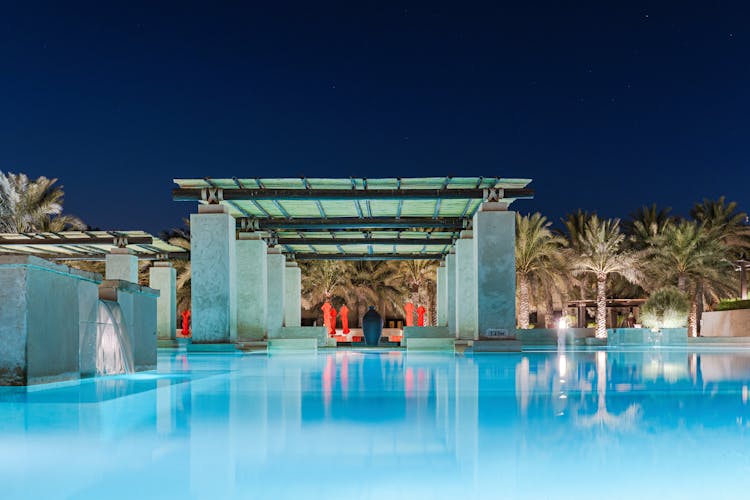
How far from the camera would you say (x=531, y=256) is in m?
36.4

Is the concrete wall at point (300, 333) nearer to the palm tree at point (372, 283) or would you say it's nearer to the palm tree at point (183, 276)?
the palm tree at point (183, 276)

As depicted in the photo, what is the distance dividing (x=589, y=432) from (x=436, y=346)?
22590 millimetres

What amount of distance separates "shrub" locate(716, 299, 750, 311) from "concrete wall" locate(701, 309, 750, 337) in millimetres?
203

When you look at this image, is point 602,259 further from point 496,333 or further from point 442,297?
point 496,333

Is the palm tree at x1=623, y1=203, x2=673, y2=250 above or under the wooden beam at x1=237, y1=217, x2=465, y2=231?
above

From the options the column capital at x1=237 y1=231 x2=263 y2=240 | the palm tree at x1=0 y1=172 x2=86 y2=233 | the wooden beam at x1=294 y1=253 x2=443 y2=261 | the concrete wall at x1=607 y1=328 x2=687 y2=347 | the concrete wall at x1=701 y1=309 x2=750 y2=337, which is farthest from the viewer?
the concrete wall at x1=701 y1=309 x2=750 y2=337

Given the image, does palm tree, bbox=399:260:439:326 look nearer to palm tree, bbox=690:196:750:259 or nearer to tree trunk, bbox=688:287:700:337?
tree trunk, bbox=688:287:700:337

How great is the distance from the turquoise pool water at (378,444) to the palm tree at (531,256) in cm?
2904

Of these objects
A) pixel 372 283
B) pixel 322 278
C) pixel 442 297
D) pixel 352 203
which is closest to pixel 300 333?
pixel 442 297

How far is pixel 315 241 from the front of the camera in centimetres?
2812

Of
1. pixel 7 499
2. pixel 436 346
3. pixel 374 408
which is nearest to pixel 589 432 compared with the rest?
pixel 374 408

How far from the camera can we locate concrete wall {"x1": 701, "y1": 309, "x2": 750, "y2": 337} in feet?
125

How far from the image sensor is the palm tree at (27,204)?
122ft

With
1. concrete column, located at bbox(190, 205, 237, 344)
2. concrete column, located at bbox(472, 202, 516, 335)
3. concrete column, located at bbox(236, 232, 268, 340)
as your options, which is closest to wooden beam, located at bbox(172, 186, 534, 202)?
concrete column, located at bbox(190, 205, 237, 344)
